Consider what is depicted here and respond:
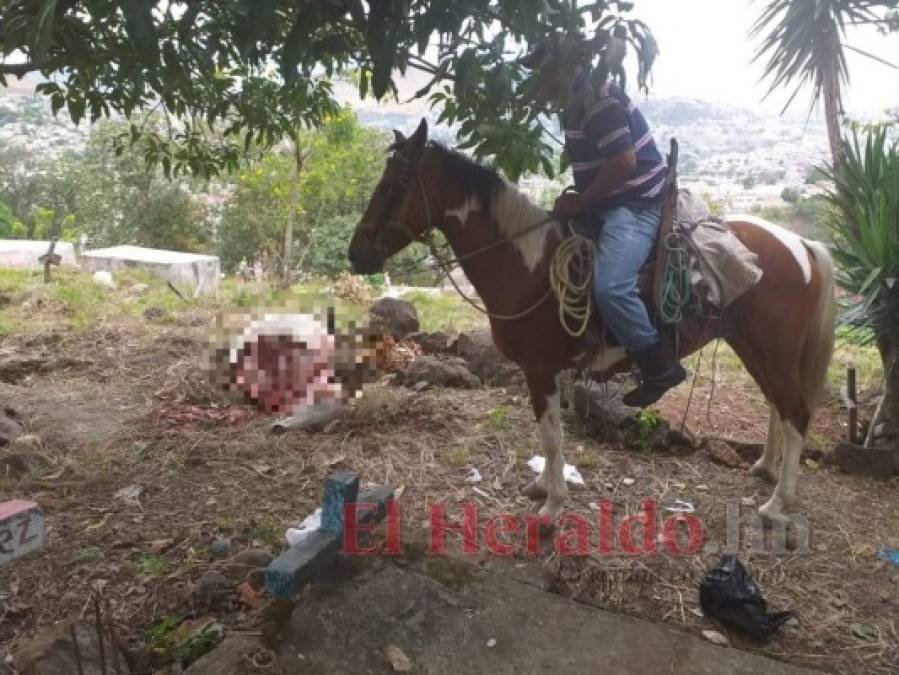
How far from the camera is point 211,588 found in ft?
9.32

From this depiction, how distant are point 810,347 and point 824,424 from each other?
1.77 meters

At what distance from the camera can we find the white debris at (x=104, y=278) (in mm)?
9219

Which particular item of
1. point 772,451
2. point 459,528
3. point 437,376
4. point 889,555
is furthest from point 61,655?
point 772,451

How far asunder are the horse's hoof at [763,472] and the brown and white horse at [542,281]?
0.46m

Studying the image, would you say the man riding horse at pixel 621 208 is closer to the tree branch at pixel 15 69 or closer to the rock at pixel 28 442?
the tree branch at pixel 15 69

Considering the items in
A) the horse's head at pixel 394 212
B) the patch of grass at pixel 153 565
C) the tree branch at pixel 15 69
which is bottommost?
the patch of grass at pixel 153 565

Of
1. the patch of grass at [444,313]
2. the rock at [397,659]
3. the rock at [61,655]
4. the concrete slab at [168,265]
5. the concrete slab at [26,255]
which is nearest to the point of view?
the rock at [61,655]

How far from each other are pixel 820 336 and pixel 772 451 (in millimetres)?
875

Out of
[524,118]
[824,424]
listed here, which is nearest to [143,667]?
[524,118]

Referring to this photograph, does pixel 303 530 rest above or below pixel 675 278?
below

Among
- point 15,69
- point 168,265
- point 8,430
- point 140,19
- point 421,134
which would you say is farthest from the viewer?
point 168,265

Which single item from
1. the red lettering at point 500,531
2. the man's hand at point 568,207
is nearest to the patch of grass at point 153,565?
the red lettering at point 500,531

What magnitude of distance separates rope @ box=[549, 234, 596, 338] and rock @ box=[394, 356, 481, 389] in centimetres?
243

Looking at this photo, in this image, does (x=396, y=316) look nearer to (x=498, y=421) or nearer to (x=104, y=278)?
(x=498, y=421)
